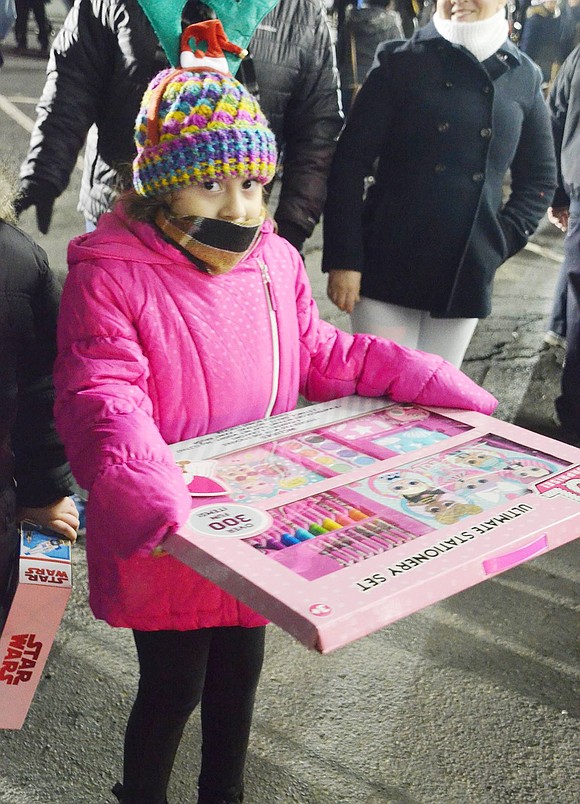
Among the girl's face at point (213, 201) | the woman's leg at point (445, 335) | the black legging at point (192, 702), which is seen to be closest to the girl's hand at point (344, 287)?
the woman's leg at point (445, 335)

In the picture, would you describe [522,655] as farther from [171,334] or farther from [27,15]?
[27,15]

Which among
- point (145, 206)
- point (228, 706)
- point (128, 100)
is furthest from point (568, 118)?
point (228, 706)

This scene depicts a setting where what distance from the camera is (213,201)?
1.39 metres

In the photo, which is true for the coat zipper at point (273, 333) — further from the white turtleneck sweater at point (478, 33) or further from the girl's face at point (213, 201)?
the white turtleneck sweater at point (478, 33)

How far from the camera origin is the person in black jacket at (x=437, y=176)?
222 cm

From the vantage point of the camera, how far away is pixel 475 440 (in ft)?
4.62

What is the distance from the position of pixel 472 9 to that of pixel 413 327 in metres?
0.79

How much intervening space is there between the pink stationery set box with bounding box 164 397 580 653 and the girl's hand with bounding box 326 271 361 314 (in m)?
0.85

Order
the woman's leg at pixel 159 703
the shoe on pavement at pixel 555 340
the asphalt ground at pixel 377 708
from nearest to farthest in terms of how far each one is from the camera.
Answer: the woman's leg at pixel 159 703 < the asphalt ground at pixel 377 708 < the shoe on pavement at pixel 555 340

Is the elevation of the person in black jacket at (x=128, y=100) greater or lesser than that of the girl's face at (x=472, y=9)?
lesser

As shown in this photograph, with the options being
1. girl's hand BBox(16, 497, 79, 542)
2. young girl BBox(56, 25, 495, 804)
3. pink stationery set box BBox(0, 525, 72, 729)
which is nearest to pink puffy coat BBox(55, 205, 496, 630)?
young girl BBox(56, 25, 495, 804)

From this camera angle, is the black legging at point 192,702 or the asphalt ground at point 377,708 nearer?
the black legging at point 192,702

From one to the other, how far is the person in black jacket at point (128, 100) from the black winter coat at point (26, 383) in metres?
0.59

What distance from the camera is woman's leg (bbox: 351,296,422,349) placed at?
7.93 feet
